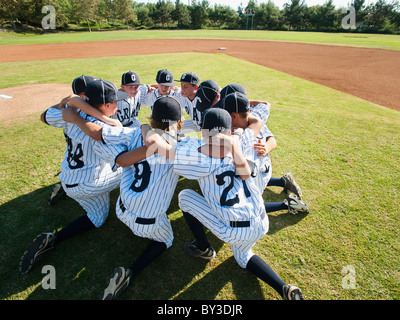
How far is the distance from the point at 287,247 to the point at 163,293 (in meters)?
1.62

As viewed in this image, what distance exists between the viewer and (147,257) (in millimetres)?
2408

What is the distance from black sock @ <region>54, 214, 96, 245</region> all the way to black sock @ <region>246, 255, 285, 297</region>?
2.04 m

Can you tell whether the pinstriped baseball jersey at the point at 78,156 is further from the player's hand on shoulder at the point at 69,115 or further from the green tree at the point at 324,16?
the green tree at the point at 324,16

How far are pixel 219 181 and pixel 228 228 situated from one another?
49 centimetres

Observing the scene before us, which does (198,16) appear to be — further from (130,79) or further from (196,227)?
(196,227)

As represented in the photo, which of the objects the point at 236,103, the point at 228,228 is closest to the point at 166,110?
the point at 236,103

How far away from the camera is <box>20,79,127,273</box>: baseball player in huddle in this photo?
8.32 ft

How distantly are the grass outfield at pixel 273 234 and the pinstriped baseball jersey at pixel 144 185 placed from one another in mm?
685

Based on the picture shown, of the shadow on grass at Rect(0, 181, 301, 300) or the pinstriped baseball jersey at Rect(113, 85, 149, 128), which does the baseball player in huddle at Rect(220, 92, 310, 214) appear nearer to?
the shadow on grass at Rect(0, 181, 301, 300)

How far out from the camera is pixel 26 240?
2881mm

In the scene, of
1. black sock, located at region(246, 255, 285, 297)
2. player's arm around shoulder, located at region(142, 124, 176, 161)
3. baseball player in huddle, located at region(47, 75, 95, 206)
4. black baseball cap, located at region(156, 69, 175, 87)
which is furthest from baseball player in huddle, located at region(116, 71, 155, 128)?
black sock, located at region(246, 255, 285, 297)

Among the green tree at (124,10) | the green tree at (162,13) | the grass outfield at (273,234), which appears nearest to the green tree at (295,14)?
the green tree at (162,13)
